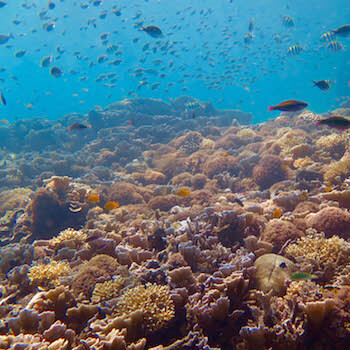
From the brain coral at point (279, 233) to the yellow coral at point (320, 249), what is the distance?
0.22 meters

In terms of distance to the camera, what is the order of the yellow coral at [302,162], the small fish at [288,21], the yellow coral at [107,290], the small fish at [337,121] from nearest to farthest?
1. the yellow coral at [107,290]
2. the small fish at [337,121]
3. the yellow coral at [302,162]
4. the small fish at [288,21]

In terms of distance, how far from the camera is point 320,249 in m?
2.93

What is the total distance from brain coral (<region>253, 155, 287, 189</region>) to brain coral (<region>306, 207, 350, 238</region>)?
3615 mm

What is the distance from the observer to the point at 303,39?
3088 inches

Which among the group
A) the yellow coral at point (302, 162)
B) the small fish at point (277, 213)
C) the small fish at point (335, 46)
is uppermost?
the small fish at point (335, 46)

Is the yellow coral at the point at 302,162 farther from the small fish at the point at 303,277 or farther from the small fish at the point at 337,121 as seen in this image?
the small fish at the point at 303,277

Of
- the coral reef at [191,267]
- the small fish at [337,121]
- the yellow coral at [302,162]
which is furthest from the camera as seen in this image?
the yellow coral at [302,162]

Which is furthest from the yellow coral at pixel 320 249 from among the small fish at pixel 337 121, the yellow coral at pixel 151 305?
the small fish at pixel 337 121

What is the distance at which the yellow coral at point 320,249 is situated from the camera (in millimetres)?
2781

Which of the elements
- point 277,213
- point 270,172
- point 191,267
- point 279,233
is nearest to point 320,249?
point 279,233

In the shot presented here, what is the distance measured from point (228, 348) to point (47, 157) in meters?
16.3

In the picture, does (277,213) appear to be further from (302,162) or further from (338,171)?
(302,162)

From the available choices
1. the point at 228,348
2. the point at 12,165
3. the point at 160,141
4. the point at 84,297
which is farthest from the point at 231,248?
the point at 12,165

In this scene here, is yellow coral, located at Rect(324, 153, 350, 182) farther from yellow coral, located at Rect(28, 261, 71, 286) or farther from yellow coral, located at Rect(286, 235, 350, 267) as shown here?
yellow coral, located at Rect(28, 261, 71, 286)
